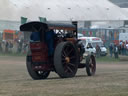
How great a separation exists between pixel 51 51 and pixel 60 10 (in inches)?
2303

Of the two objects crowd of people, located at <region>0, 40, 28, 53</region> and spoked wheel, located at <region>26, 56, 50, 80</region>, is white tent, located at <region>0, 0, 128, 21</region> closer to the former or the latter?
crowd of people, located at <region>0, 40, 28, 53</region>

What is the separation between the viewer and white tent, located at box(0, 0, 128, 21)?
67562 mm

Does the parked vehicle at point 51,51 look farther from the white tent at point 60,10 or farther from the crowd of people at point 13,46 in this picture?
the white tent at point 60,10

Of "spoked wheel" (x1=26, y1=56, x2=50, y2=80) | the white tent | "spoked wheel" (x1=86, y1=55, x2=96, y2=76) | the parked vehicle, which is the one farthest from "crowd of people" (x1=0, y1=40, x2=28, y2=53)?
the parked vehicle

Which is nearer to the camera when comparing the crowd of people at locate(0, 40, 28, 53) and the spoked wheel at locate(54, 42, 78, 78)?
the spoked wheel at locate(54, 42, 78, 78)

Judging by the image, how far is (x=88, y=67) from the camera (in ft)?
57.6

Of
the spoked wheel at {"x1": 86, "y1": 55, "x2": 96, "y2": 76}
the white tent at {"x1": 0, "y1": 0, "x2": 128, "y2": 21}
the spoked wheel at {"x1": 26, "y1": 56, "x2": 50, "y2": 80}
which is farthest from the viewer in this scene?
the white tent at {"x1": 0, "y1": 0, "x2": 128, "y2": 21}

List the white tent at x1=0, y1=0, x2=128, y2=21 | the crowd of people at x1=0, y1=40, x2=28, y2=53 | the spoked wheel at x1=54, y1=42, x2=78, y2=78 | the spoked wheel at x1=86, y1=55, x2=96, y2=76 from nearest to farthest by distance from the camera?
the spoked wheel at x1=54, y1=42, x2=78, y2=78, the spoked wheel at x1=86, y1=55, x2=96, y2=76, the crowd of people at x1=0, y1=40, x2=28, y2=53, the white tent at x1=0, y1=0, x2=128, y2=21

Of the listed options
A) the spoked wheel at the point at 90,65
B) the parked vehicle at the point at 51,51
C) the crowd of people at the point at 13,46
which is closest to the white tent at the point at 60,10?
the crowd of people at the point at 13,46

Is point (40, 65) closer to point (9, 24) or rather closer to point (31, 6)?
point (9, 24)

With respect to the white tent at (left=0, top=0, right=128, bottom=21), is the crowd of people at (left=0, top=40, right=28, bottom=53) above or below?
below

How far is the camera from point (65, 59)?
1628cm

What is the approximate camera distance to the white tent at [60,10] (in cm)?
6756

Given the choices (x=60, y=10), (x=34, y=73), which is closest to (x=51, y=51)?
(x=34, y=73)
